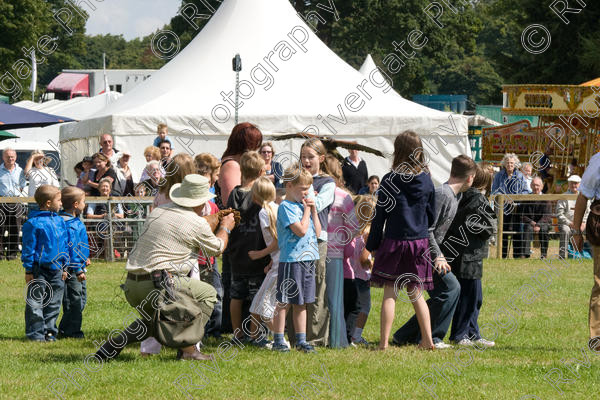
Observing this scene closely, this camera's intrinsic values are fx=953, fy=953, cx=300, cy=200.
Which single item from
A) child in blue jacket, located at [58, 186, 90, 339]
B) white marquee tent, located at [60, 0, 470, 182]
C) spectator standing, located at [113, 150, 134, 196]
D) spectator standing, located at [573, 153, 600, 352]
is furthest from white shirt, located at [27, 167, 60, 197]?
spectator standing, located at [573, 153, 600, 352]

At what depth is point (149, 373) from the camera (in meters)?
6.57

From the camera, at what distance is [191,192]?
22.6 feet

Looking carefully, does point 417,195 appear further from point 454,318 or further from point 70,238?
point 70,238

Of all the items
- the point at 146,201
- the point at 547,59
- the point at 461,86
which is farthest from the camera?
the point at 461,86

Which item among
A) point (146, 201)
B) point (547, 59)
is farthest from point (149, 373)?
point (547, 59)

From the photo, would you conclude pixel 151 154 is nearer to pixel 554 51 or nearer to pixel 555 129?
pixel 555 129

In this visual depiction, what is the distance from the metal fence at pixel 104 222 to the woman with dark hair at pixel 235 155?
702cm

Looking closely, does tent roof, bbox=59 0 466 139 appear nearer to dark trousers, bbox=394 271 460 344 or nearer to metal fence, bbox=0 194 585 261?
metal fence, bbox=0 194 585 261

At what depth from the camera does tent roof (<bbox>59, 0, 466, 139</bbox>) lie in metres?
18.4

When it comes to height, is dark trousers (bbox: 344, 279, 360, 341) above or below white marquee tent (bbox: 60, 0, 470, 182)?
below

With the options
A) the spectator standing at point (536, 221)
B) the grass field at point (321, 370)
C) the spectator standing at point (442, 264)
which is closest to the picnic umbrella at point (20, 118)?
the grass field at point (321, 370)

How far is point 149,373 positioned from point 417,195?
246 centimetres

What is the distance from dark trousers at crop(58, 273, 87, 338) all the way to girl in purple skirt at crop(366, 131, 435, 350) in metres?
2.68

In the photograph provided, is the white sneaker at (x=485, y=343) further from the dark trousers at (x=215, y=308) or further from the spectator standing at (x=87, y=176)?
the spectator standing at (x=87, y=176)
